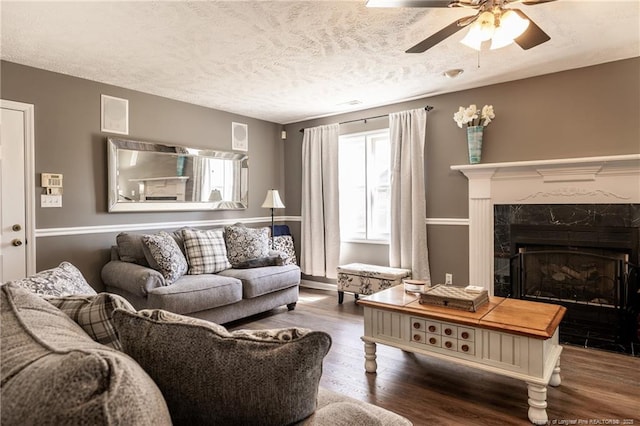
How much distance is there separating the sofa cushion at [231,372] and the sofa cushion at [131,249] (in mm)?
3050

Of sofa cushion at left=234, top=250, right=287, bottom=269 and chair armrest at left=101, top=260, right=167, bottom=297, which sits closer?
chair armrest at left=101, top=260, right=167, bottom=297

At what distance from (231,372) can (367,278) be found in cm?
369

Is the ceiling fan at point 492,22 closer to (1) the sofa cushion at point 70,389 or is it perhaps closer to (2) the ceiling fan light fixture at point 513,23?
(2) the ceiling fan light fixture at point 513,23

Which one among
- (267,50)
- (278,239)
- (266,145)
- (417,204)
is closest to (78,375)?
(267,50)

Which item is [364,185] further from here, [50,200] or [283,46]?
[50,200]

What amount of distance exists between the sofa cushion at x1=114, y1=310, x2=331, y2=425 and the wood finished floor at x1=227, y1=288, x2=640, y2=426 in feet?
5.26

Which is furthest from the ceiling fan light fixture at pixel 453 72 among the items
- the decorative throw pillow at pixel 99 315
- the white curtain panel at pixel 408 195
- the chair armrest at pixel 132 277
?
the decorative throw pillow at pixel 99 315

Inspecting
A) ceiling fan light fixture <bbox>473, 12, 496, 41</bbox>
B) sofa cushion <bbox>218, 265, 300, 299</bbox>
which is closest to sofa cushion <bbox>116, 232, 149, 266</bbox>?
sofa cushion <bbox>218, 265, 300, 299</bbox>

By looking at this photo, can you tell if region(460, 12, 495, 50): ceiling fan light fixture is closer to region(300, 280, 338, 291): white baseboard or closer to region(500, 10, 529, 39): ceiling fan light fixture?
region(500, 10, 529, 39): ceiling fan light fixture

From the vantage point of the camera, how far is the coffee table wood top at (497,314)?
82.4 inches

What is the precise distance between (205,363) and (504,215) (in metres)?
3.65

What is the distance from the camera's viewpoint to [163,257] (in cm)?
349

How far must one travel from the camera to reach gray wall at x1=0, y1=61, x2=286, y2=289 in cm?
340

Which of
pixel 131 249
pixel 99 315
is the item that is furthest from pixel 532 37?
pixel 131 249
